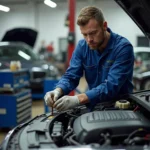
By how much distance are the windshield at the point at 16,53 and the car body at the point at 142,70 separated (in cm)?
282

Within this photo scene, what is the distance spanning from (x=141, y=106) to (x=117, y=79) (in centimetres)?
31

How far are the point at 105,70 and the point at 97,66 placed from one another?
0.29ft

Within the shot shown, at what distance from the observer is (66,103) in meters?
1.97

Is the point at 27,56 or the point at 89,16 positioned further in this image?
the point at 27,56

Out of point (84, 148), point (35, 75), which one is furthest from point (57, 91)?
point (35, 75)

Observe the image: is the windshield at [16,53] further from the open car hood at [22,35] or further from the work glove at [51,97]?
the work glove at [51,97]

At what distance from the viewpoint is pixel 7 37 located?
23.7ft

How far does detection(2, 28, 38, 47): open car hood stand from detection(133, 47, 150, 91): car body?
3.04 metres

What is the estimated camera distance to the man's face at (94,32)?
6.82 ft

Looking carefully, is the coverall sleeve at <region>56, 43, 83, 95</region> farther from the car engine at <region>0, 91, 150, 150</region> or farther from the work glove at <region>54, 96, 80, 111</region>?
the car engine at <region>0, 91, 150, 150</region>

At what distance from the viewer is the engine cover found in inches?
57.1

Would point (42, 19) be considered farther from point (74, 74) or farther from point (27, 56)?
point (74, 74)

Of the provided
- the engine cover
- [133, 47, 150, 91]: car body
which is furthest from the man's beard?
[133, 47, 150, 91]: car body

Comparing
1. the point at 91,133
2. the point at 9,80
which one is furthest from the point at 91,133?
the point at 9,80
